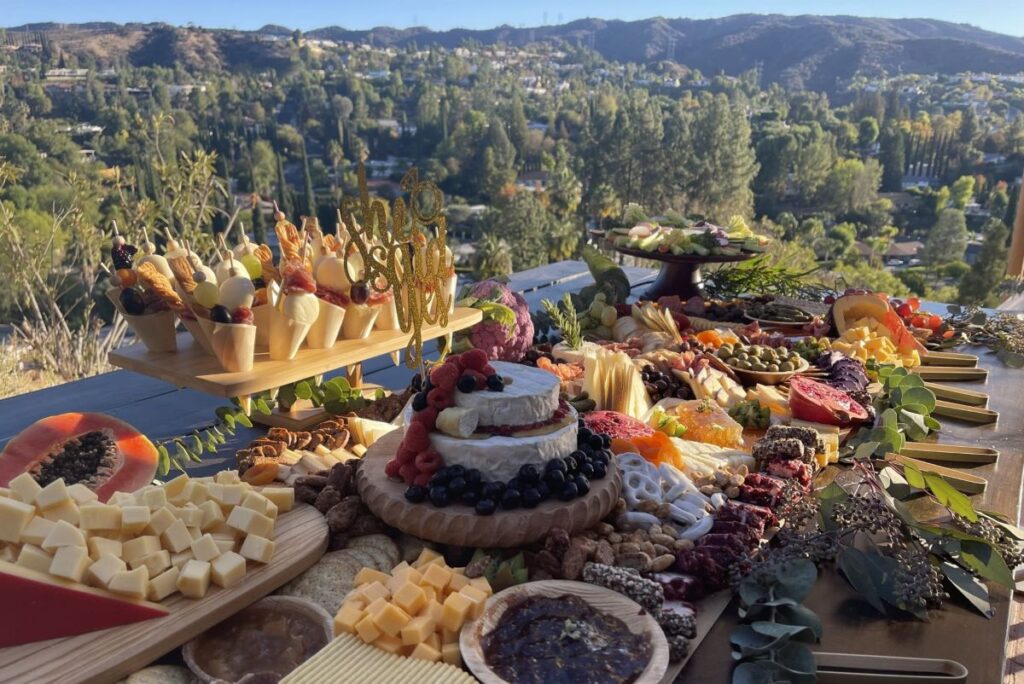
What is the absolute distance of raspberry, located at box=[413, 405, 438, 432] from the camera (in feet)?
9.77

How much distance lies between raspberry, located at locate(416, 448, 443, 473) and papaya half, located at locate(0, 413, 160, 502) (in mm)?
1176

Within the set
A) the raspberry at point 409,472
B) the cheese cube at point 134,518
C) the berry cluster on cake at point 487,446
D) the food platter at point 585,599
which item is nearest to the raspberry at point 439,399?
the berry cluster on cake at point 487,446

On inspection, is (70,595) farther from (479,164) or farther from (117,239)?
(479,164)

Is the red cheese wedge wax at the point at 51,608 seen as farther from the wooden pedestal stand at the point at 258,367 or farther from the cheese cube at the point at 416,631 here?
the wooden pedestal stand at the point at 258,367

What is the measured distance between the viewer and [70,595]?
2.32m

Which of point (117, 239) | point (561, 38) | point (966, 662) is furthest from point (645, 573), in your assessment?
point (561, 38)

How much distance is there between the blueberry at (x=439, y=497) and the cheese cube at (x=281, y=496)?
1.94 feet

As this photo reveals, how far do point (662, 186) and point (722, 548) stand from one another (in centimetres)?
6779

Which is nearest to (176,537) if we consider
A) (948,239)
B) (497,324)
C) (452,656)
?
(452,656)

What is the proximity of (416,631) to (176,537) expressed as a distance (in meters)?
0.90

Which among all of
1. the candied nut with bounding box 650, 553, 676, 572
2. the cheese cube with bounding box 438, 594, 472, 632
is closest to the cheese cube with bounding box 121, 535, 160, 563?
the cheese cube with bounding box 438, 594, 472, 632

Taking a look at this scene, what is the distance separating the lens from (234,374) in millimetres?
3379

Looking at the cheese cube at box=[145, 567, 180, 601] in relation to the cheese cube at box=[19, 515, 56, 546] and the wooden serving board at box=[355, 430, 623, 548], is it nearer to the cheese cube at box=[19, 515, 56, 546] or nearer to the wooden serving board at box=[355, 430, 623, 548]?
the cheese cube at box=[19, 515, 56, 546]

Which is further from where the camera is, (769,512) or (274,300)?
(274,300)
